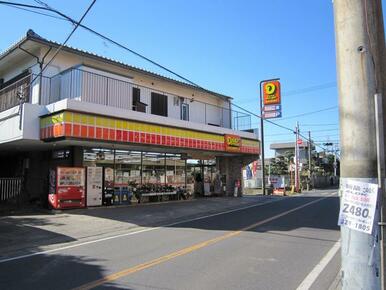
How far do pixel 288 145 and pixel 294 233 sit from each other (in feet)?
274

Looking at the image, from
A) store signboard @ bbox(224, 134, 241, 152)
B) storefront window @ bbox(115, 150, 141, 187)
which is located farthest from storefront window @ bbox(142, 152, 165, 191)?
store signboard @ bbox(224, 134, 241, 152)

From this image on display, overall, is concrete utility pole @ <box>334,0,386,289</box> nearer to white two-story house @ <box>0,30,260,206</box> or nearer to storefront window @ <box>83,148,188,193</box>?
white two-story house @ <box>0,30,260,206</box>

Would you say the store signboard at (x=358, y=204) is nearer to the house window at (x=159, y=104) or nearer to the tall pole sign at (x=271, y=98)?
the house window at (x=159, y=104)

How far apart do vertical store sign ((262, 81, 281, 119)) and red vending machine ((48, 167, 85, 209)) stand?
1571 cm

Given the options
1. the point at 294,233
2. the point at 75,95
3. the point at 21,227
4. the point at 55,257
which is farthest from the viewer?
the point at 75,95

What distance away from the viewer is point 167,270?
7.74 m

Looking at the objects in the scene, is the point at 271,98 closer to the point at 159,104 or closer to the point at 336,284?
the point at 159,104

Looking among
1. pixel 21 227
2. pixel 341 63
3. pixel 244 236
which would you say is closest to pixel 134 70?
pixel 21 227

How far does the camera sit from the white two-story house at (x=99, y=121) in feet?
57.1

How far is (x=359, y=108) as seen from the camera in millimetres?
3848

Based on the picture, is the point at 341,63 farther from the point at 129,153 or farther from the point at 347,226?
the point at 129,153

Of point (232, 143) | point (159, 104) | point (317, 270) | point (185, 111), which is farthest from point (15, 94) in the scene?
point (317, 270)

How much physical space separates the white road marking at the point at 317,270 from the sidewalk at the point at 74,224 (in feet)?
21.7

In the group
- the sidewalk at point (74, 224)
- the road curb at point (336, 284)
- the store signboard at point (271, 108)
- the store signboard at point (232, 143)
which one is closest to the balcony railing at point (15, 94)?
the sidewalk at point (74, 224)
